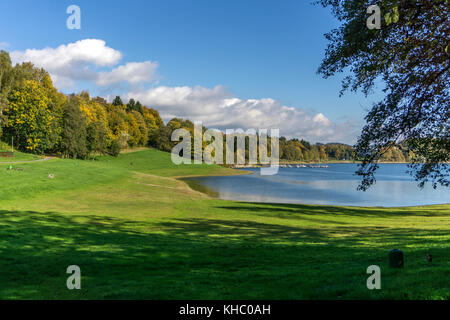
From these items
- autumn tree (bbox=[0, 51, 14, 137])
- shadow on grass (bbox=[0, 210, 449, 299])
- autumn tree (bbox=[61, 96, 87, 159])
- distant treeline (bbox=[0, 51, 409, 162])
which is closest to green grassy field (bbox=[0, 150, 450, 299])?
shadow on grass (bbox=[0, 210, 449, 299])

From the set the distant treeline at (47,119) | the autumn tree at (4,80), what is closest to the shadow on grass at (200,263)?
the distant treeline at (47,119)

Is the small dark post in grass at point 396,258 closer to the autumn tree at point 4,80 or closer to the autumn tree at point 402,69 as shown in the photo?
the autumn tree at point 402,69

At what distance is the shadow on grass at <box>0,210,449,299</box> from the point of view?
6727 millimetres

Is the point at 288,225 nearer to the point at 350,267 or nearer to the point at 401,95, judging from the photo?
the point at 401,95

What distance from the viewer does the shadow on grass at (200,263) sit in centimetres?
673

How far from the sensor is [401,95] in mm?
13828

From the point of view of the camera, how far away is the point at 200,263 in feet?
32.4
